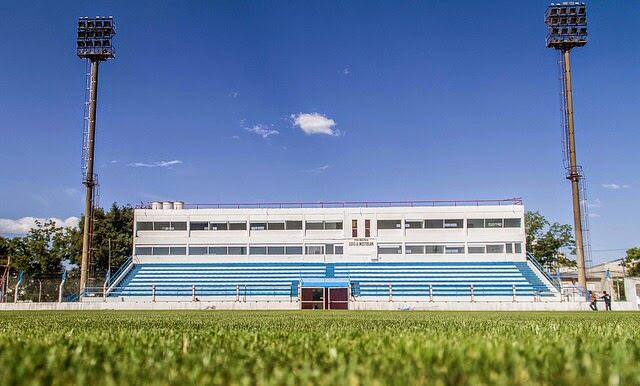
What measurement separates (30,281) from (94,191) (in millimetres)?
10758

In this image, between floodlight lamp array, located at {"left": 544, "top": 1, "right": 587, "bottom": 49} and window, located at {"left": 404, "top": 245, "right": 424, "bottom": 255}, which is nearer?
floodlight lamp array, located at {"left": 544, "top": 1, "right": 587, "bottom": 49}

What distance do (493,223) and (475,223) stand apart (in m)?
1.47

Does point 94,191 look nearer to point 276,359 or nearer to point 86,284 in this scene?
point 86,284

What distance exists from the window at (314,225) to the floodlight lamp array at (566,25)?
23.8 m

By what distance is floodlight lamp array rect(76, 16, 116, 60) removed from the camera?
152 feet

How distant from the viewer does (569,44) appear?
4428 centimetres

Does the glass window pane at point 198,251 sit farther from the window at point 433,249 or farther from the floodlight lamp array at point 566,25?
the floodlight lamp array at point 566,25

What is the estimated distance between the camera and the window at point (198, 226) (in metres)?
49.6

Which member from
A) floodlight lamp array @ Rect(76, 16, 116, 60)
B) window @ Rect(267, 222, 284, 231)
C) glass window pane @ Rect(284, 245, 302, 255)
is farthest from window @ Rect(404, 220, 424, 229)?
floodlight lamp array @ Rect(76, 16, 116, 60)

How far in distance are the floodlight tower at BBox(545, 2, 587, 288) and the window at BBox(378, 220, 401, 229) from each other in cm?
1388

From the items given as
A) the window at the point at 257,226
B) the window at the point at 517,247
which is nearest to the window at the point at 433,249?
the window at the point at 517,247

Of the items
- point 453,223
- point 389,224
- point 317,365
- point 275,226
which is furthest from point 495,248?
point 317,365

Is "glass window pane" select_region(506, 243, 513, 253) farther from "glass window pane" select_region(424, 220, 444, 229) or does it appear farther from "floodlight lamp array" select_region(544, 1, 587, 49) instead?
"floodlight lamp array" select_region(544, 1, 587, 49)

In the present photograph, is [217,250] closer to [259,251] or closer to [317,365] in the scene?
[259,251]
